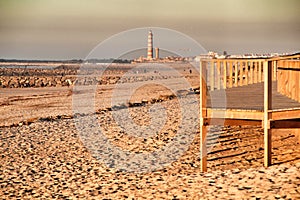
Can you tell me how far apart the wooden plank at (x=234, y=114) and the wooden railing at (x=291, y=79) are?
1.69m

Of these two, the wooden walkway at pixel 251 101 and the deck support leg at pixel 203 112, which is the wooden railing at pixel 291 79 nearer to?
the wooden walkway at pixel 251 101

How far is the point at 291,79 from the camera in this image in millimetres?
12125

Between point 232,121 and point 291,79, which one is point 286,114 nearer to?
point 232,121

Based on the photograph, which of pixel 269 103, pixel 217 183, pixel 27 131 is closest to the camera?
pixel 217 183

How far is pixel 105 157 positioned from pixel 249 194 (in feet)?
15.6

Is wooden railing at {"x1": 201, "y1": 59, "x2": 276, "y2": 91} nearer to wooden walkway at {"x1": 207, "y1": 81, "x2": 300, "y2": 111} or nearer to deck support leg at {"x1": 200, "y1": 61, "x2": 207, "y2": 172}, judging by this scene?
deck support leg at {"x1": 200, "y1": 61, "x2": 207, "y2": 172}

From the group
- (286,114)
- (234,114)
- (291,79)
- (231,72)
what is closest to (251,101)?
(291,79)

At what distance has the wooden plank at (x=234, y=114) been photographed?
32.1 ft

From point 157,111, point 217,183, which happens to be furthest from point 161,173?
point 157,111

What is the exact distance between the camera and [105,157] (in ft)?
39.2

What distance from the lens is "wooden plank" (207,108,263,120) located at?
32.1ft

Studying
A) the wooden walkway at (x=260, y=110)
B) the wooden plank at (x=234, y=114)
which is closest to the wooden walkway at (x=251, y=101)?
the wooden walkway at (x=260, y=110)

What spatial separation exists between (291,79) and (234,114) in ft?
9.67

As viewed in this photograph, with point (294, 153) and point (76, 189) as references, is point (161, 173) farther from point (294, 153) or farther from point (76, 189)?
point (294, 153)
